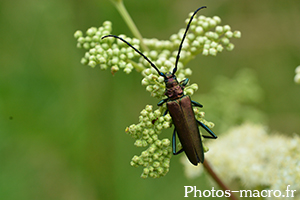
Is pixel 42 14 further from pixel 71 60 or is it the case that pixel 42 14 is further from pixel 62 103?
pixel 62 103

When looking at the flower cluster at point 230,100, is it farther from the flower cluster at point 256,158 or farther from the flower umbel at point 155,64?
the flower umbel at point 155,64

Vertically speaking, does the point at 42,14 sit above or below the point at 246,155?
above

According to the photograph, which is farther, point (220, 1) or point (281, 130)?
point (220, 1)

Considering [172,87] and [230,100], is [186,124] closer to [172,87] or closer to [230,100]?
[172,87]

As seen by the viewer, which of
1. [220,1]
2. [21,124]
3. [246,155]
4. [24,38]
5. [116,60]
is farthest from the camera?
[220,1]

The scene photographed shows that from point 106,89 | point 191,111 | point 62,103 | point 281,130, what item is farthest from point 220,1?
point 191,111

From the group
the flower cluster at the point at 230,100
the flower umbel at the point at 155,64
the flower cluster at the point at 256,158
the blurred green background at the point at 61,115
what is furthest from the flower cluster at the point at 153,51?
the blurred green background at the point at 61,115
